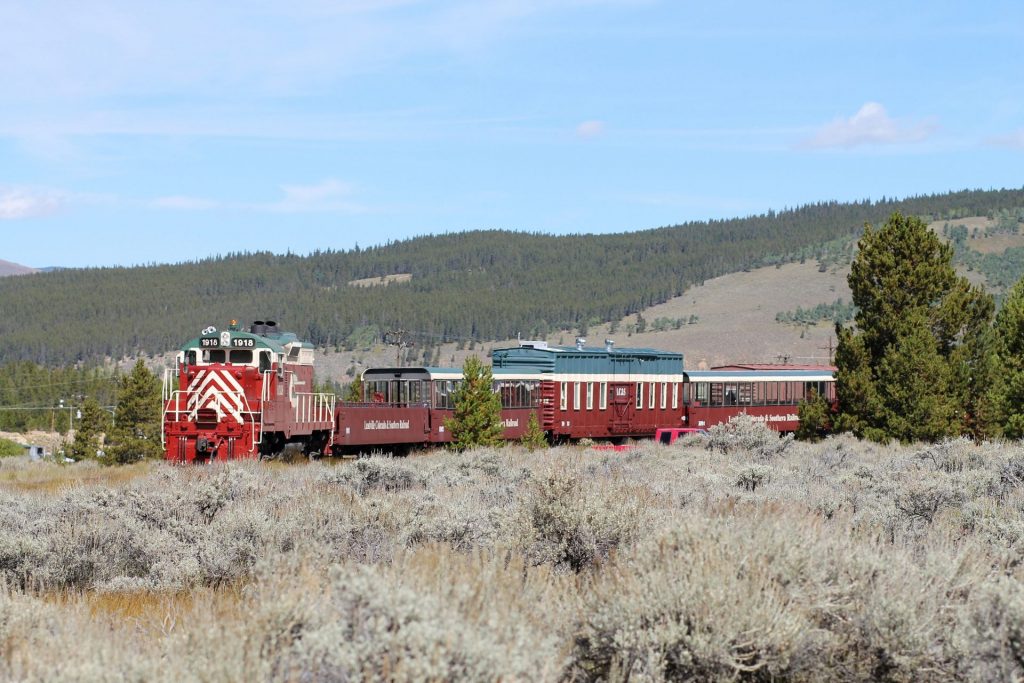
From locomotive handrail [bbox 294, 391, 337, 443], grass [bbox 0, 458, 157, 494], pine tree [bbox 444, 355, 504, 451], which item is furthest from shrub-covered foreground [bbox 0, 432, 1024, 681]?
pine tree [bbox 444, 355, 504, 451]

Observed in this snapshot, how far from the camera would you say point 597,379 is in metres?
39.5

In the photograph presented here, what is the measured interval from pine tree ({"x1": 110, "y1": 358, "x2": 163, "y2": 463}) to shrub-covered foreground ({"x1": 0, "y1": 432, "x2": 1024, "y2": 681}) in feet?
214

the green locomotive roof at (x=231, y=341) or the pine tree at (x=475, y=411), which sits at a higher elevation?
the green locomotive roof at (x=231, y=341)

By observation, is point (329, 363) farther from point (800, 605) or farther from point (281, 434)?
point (800, 605)

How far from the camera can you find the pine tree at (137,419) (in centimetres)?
7381

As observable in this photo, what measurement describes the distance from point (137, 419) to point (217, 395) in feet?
181

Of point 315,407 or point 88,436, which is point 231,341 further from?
point 88,436

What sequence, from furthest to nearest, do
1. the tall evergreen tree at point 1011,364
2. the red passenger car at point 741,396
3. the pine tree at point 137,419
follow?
the pine tree at point 137,419 < the red passenger car at point 741,396 < the tall evergreen tree at point 1011,364

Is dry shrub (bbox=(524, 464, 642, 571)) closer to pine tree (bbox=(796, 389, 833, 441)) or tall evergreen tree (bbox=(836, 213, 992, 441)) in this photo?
tall evergreen tree (bbox=(836, 213, 992, 441))

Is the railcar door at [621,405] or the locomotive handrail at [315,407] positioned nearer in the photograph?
the locomotive handrail at [315,407]

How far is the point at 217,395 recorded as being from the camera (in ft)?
80.7

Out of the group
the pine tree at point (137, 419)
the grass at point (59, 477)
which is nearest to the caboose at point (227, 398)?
the grass at point (59, 477)

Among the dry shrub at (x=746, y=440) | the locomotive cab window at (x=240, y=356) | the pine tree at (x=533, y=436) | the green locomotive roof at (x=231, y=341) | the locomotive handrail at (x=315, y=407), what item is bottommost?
the pine tree at (x=533, y=436)

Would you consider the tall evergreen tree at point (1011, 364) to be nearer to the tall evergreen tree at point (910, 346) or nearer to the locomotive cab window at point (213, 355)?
the tall evergreen tree at point (910, 346)
